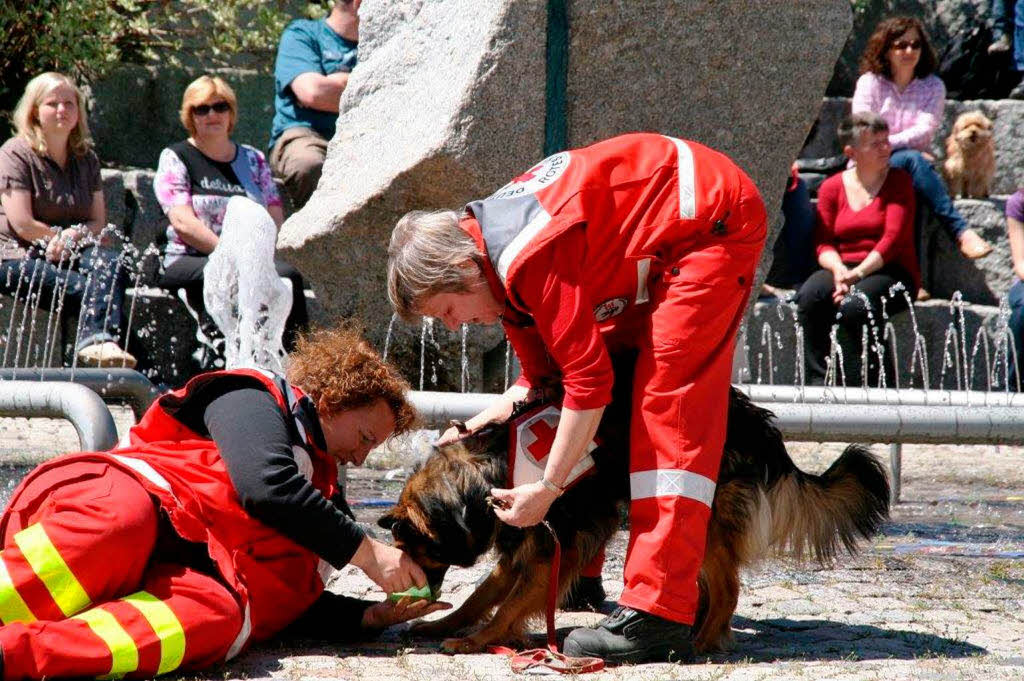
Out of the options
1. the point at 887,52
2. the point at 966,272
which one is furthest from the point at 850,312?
the point at 887,52

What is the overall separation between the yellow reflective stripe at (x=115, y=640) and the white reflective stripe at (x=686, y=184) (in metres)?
1.66

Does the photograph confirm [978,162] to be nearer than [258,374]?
No

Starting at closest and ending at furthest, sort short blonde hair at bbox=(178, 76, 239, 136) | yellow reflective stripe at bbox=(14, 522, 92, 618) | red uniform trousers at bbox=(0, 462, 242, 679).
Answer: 1. red uniform trousers at bbox=(0, 462, 242, 679)
2. yellow reflective stripe at bbox=(14, 522, 92, 618)
3. short blonde hair at bbox=(178, 76, 239, 136)

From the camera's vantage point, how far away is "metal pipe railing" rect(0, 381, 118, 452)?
3.59 m

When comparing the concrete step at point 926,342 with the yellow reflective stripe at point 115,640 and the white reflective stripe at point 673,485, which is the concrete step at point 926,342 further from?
the yellow reflective stripe at point 115,640

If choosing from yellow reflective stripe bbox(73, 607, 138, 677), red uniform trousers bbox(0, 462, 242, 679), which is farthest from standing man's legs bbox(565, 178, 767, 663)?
yellow reflective stripe bbox(73, 607, 138, 677)

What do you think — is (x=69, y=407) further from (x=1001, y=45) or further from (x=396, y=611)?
(x=1001, y=45)

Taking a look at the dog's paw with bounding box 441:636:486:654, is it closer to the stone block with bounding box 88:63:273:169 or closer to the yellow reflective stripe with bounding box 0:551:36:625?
the yellow reflective stripe with bounding box 0:551:36:625

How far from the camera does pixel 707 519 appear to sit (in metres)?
3.47

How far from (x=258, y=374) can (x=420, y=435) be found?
195 cm

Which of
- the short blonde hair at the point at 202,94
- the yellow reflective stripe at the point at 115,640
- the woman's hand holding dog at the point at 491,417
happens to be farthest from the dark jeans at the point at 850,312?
the yellow reflective stripe at the point at 115,640

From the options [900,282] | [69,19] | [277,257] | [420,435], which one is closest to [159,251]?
[277,257]

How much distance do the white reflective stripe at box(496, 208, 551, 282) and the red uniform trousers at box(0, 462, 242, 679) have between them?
1.00 meters

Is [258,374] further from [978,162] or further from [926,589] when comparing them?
[978,162]
